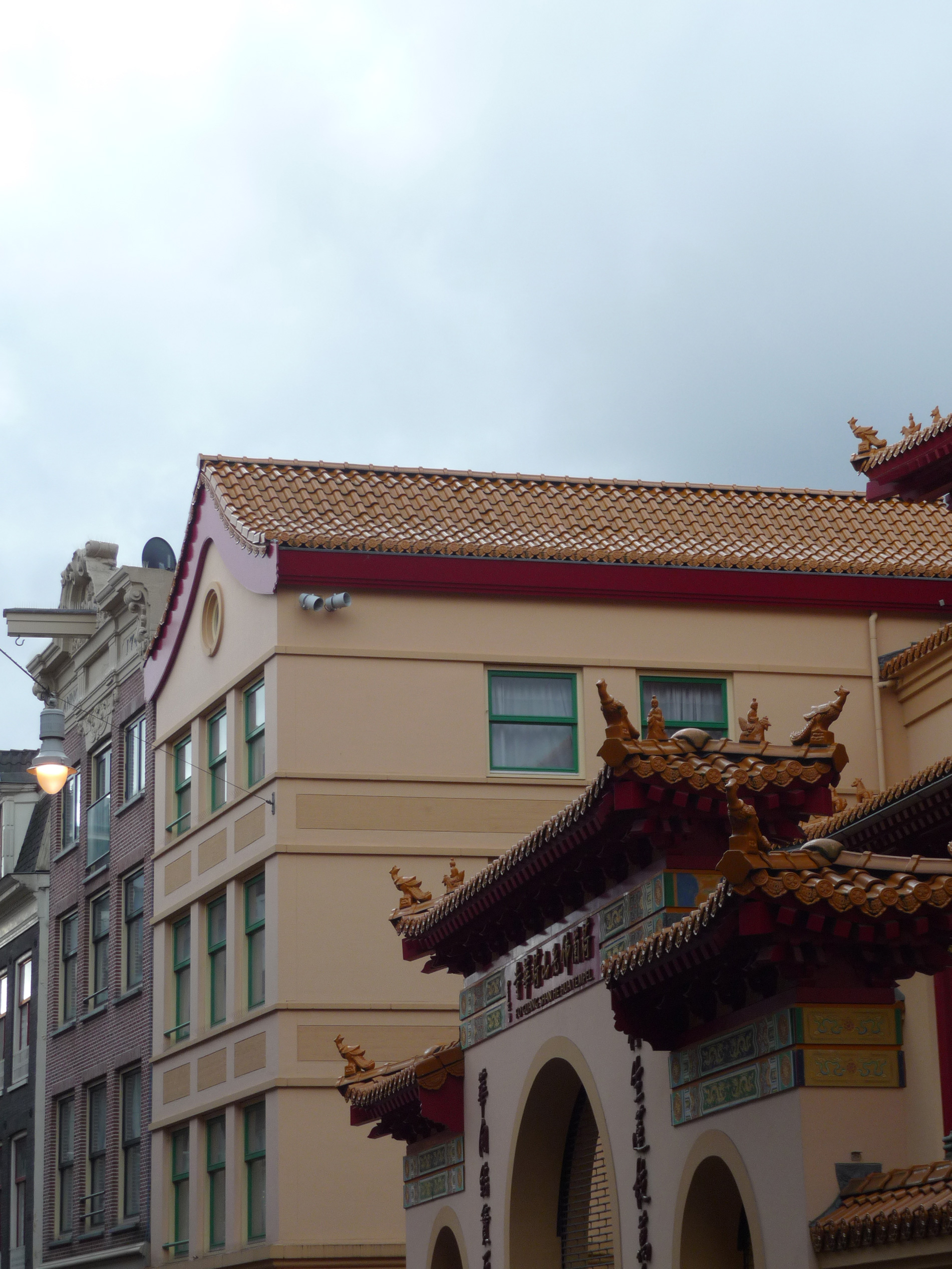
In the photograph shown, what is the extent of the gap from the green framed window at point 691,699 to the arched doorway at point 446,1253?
1083cm

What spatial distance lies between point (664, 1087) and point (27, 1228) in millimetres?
29630

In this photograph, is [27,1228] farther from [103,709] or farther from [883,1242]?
[883,1242]

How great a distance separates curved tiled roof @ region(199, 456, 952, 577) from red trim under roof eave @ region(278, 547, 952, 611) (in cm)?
18

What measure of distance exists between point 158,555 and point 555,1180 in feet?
75.3

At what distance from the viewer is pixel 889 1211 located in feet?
39.4

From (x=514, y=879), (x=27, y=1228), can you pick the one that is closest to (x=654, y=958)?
(x=514, y=879)

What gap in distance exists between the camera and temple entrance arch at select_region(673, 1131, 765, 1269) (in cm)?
1520

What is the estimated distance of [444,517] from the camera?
104 feet

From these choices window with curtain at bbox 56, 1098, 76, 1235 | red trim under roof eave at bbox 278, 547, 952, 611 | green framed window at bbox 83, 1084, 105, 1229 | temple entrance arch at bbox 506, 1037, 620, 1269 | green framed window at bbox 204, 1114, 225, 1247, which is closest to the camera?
temple entrance arch at bbox 506, 1037, 620, 1269

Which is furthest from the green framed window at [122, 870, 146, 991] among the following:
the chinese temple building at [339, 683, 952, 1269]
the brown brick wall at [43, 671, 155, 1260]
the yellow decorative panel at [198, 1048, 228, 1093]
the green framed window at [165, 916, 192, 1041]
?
the chinese temple building at [339, 683, 952, 1269]

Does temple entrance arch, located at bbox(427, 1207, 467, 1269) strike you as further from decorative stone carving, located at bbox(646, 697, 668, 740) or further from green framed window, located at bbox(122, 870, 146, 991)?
green framed window, located at bbox(122, 870, 146, 991)

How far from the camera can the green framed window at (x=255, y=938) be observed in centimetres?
3066

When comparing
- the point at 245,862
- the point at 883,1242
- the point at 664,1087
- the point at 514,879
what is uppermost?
the point at 245,862

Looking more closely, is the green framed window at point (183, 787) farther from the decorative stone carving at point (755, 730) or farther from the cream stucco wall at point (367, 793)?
the decorative stone carving at point (755, 730)
